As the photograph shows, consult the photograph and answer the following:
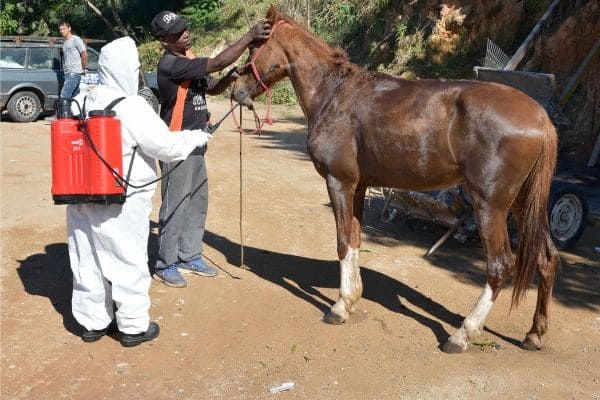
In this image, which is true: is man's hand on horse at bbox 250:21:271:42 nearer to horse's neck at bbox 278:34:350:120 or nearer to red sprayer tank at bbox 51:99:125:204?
horse's neck at bbox 278:34:350:120

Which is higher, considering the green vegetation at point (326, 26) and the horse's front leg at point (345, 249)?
the green vegetation at point (326, 26)

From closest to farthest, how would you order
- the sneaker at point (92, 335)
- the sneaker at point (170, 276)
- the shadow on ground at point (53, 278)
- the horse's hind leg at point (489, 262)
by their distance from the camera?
the horse's hind leg at point (489, 262)
the sneaker at point (92, 335)
the shadow on ground at point (53, 278)
the sneaker at point (170, 276)

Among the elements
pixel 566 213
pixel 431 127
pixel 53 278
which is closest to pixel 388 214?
pixel 566 213

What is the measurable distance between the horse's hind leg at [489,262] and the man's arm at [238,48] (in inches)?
81.9

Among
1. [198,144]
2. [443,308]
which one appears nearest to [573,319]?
[443,308]

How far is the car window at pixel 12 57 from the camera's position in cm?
1530

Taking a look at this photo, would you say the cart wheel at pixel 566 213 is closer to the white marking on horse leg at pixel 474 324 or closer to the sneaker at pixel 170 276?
the white marking on horse leg at pixel 474 324

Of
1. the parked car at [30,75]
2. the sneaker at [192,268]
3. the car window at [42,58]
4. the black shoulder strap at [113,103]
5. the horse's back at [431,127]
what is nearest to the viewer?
the black shoulder strap at [113,103]

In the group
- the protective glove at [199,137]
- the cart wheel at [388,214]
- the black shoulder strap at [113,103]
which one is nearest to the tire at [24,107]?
the cart wheel at [388,214]

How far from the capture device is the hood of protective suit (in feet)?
14.2

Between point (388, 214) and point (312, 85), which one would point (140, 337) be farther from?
point (388, 214)

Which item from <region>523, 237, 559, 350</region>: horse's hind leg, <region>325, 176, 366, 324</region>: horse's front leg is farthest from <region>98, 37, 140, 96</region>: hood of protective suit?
<region>523, 237, 559, 350</region>: horse's hind leg

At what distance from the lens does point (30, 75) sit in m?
15.3

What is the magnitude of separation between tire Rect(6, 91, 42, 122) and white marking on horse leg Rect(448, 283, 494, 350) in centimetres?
1310
